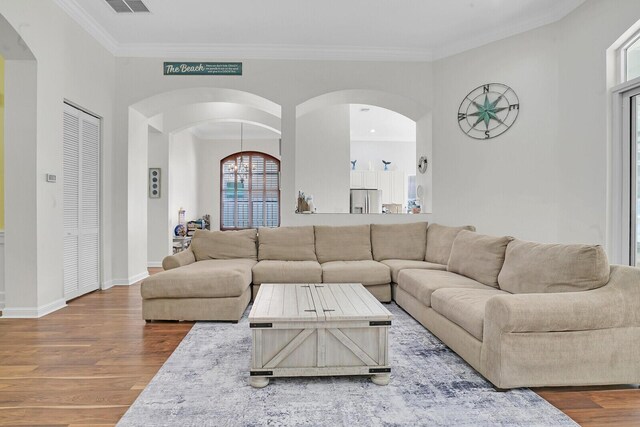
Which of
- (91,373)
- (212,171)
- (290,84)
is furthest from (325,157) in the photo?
(91,373)

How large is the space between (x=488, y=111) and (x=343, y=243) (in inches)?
95.4

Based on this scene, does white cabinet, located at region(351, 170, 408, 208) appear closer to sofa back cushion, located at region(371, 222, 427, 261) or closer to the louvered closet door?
sofa back cushion, located at region(371, 222, 427, 261)

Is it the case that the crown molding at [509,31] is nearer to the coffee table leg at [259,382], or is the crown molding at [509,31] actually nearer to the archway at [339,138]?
the archway at [339,138]

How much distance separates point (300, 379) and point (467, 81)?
4346mm

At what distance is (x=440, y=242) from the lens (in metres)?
4.75

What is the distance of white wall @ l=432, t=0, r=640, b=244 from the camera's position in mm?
3955

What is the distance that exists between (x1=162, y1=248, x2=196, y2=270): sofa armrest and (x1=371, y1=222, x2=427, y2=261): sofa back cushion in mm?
2183

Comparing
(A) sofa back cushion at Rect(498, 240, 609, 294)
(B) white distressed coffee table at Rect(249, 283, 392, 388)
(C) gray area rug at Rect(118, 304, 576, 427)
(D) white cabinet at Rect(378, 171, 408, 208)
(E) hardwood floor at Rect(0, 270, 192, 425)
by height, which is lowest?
(E) hardwood floor at Rect(0, 270, 192, 425)

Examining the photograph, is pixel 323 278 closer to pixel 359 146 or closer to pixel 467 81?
pixel 467 81

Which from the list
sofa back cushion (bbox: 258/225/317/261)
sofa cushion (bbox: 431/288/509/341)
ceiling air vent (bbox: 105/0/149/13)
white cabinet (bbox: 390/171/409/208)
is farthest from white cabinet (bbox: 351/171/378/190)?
sofa cushion (bbox: 431/288/509/341)

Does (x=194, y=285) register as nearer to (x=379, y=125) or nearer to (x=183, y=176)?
(x=183, y=176)

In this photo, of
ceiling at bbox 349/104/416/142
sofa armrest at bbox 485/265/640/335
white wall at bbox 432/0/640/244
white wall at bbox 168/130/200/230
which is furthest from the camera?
ceiling at bbox 349/104/416/142

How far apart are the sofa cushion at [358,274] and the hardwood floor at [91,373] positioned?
153cm

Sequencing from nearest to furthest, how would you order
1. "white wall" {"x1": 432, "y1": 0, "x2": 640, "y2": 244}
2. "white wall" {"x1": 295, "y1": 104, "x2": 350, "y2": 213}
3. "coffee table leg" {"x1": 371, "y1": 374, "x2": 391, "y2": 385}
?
"coffee table leg" {"x1": 371, "y1": 374, "x2": 391, "y2": 385}
"white wall" {"x1": 432, "y1": 0, "x2": 640, "y2": 244}
"white wall" {"x1": 295, "y1": 104, "x2": 350, "y2": 213}
